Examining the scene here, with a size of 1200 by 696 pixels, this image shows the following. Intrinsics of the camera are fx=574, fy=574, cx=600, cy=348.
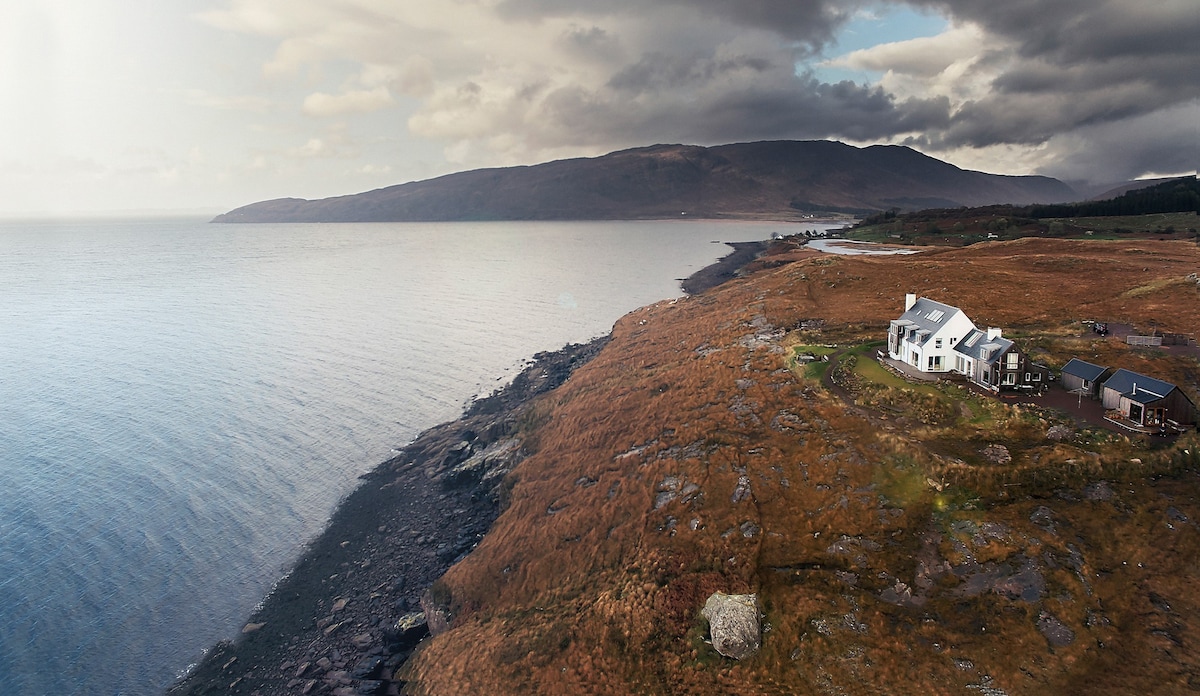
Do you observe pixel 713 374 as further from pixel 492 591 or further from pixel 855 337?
pixel 492 591

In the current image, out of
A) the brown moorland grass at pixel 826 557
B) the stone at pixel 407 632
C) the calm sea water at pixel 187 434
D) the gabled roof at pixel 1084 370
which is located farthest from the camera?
the gabled roof at pixel 1084 370

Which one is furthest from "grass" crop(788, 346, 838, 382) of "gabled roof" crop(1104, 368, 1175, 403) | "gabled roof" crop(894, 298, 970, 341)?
"gabled roof" crop(1104, 368, 1175, 403)

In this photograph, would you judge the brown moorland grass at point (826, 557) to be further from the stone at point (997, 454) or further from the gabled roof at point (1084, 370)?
the gabled roof at point (1084, 370)

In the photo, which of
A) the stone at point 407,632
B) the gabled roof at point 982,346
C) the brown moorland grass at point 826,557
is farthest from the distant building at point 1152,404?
the stone at point 407,632

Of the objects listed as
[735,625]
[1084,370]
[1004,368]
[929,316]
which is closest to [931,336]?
[929,316]

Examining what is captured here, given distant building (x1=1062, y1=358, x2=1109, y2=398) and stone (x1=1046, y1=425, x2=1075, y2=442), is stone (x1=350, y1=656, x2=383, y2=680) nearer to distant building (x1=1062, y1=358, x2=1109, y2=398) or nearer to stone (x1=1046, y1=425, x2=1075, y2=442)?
stone (x1=1046, y1=425, x2=1075, y2=442)

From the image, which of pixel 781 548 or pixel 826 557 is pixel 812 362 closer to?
pixel 781 548

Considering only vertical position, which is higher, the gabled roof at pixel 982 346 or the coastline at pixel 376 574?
the gabled roof at pixel 982 346
